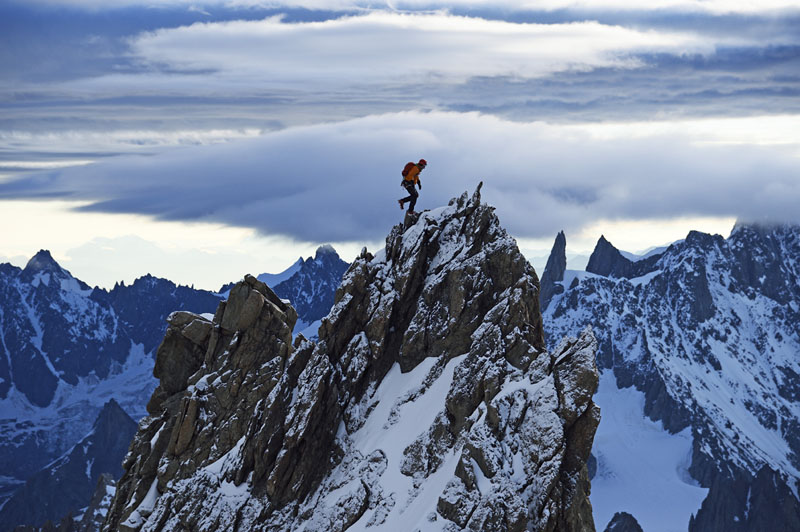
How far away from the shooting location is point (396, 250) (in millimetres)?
107812

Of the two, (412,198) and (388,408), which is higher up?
(412,198)

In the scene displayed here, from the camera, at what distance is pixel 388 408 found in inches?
3932

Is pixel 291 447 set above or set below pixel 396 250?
below

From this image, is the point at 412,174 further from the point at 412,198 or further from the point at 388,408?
the point at 388,408

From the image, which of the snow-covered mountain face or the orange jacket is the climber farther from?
the snow-covered mountain face

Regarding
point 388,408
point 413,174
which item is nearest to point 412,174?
point 413,174

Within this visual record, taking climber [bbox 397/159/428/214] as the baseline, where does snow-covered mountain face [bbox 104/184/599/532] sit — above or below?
below

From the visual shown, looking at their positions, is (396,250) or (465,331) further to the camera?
(396,250)

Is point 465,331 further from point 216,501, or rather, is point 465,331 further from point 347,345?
point 216,501

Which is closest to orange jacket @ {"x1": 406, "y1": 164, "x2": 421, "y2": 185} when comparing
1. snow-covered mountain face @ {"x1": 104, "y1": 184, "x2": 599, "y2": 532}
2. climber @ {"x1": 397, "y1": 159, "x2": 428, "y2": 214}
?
climber @ {"x1": 397, "y1": 159, "x2": 428, "y2": 214}

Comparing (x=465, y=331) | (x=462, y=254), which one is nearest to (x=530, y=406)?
(x=465, y=331)

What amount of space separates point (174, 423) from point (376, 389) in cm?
2212

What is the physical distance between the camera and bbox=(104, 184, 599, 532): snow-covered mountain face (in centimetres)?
8094

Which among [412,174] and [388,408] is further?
[412,174]
